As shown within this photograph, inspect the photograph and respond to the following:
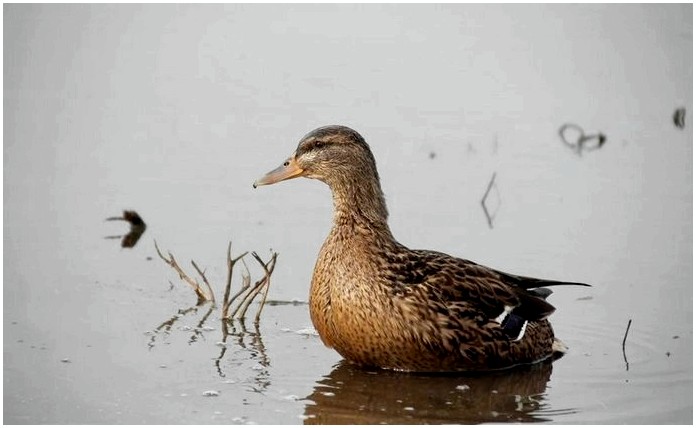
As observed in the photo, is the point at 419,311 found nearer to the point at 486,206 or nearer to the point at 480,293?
the point at 480,293

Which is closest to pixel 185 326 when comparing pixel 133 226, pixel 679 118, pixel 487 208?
pixel 133 226

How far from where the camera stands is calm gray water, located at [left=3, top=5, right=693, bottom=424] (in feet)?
25.1

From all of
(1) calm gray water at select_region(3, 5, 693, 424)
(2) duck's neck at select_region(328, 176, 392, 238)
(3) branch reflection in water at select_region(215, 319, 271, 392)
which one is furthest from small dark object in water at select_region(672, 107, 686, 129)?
(3) branch reflection in water at select_region(215, 319, 271, 392)

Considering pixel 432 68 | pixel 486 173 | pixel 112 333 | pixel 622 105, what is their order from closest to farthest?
pixel 112 333 → pixel 486 173 → pixel 622 105 → pixel 432 68

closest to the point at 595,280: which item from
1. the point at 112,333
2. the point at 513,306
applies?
the point at 513,306

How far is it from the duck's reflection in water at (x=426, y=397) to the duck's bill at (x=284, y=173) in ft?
4.25

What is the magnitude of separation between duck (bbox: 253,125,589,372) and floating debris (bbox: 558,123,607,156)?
244 inches

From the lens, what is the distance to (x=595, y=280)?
10242mm

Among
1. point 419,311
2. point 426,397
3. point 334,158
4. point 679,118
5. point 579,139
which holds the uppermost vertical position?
point 679,118

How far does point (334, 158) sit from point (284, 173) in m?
0.35

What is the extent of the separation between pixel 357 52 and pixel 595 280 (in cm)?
869

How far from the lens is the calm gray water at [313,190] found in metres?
7.65

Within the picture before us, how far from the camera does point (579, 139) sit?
14773 millimetres

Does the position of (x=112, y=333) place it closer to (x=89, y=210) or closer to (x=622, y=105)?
(x=89, y=210)
